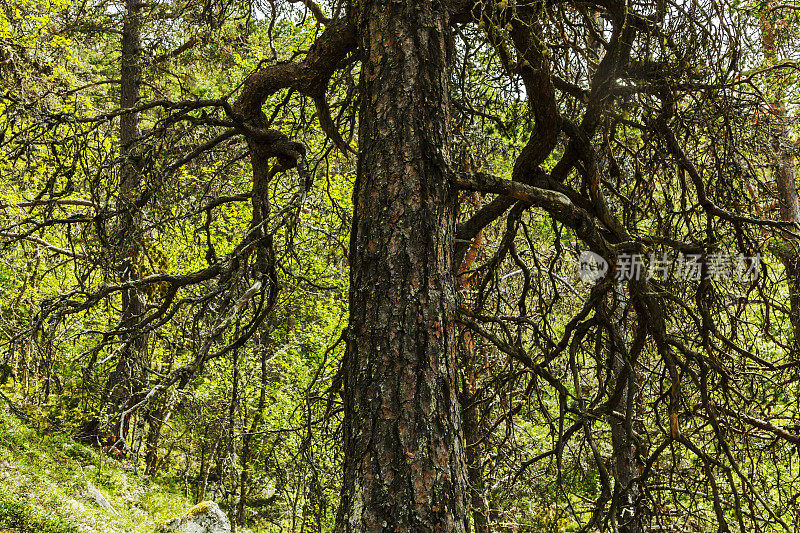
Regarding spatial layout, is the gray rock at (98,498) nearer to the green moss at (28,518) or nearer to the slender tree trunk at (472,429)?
the green moss at (28,518)

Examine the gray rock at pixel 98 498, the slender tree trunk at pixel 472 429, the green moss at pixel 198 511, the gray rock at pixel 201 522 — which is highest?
the slender tree trunk at pixel 472 429

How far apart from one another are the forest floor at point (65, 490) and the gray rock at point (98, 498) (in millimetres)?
38

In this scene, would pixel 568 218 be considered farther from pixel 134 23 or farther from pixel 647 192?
pixel 134 23

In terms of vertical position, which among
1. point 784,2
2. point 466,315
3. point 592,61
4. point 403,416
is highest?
point 784,2

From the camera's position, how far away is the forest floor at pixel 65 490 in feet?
27.2

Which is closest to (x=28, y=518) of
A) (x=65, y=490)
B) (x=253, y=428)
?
(x=65, y=490)

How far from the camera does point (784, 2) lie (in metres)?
5.74

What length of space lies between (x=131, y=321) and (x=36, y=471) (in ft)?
28.9

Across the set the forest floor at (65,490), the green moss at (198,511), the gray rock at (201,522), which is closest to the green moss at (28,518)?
the forest floor at (65,490)

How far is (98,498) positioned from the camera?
10188 mm

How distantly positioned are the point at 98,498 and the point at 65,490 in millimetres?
539

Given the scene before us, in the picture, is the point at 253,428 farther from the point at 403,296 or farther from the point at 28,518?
the point at 403,296

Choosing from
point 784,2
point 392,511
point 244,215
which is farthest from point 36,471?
point 784,2

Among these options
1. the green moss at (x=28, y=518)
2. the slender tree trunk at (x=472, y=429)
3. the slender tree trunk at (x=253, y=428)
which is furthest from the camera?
the slender tree trunk at (x=253, y=428)
